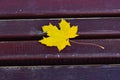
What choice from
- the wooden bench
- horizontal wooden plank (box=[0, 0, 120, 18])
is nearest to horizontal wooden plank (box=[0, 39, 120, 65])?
the wooden bench

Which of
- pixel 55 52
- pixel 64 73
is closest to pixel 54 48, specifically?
pixel 55 52

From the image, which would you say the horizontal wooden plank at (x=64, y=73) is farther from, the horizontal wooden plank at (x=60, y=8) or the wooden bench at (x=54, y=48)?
the horizontal wooden plank at (x=60, y=8)

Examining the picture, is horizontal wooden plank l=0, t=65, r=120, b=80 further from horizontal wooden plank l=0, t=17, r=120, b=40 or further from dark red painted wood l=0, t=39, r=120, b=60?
horizontal wooden plank l=0, t=17, r=120, b=40

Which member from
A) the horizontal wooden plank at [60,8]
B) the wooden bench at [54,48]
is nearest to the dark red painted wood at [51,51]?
the wooden bench at [54,48]

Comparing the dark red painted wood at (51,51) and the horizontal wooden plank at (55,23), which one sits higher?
the horizontal wooden plank at (55,23)

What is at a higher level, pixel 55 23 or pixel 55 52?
pixel 55 23

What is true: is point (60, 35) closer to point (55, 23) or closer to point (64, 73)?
point (55, 23)

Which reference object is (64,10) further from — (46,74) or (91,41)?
(46,74)
